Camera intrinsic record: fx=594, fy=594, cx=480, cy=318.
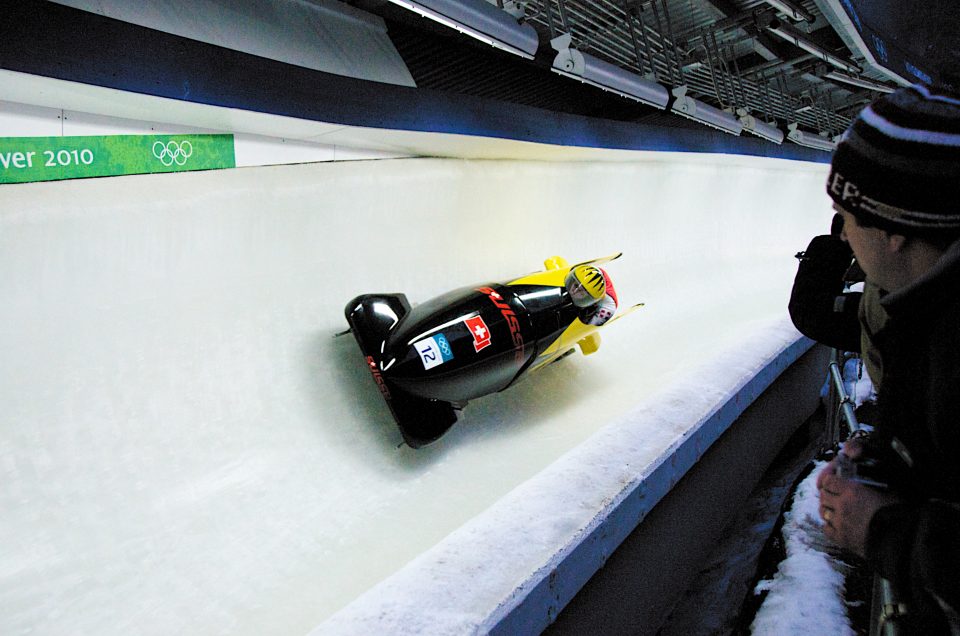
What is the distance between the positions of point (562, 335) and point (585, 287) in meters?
0.30

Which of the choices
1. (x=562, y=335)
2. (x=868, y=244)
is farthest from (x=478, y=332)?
(x=868, y=244)

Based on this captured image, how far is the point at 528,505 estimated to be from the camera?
1.76m

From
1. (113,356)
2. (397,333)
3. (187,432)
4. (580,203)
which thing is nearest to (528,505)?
(397,333)

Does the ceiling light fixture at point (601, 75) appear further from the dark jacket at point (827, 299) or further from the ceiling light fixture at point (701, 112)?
the dark jacket at point (827, 299)

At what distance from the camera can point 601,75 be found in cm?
355

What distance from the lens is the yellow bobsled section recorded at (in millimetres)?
3322

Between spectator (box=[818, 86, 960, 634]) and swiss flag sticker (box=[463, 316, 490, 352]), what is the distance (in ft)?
6.49

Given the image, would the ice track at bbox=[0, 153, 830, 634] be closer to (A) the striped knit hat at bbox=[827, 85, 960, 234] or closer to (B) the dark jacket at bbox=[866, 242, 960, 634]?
(B) the dark jacket at bbox=[866, 242, 960, 634]

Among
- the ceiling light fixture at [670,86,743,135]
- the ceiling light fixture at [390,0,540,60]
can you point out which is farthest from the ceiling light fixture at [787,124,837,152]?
the ceiling light fixture at [390,0,540,60]

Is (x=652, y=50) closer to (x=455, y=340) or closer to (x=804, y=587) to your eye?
(x=455, y=340)

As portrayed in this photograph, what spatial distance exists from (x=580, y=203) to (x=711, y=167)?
96.5 inches

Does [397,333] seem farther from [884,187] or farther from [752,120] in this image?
[752,120]

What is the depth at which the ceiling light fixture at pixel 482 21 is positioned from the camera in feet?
7.79

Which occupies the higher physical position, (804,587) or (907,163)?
(907,163)
